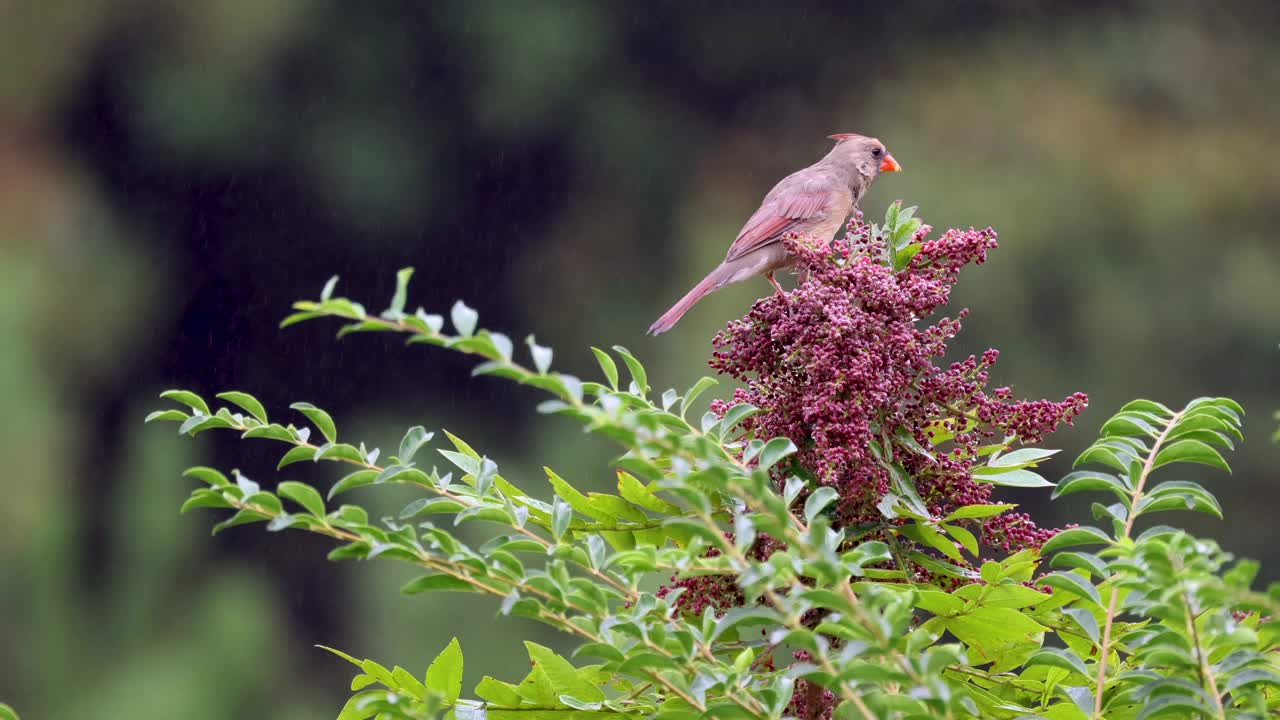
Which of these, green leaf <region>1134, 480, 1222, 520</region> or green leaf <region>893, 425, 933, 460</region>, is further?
green leaf <region>893, 425, 933, 460</region>

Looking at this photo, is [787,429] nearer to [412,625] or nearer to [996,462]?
[996,462]

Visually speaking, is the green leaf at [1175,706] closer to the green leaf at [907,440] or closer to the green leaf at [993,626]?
the green leaf at [993,626]

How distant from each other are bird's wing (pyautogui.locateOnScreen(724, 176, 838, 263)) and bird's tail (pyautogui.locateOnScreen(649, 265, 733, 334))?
4 cm

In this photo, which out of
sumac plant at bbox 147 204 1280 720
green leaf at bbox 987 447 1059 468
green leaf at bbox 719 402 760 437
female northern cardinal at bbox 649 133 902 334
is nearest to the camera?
sumac plant at bbox 147 204 1280 720

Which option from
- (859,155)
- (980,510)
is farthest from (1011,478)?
(859,155)

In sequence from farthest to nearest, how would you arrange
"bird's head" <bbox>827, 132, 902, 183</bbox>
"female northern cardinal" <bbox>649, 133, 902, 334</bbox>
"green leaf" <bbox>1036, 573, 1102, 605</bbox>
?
"bird's head" <bbox>827, 132, 902, 183</bbox>
"female northern cardinal" <bbox>649, 133, 902, 334</bbox>
"green leaf" <bbox>1036, 573, 1102, 605</bbox>

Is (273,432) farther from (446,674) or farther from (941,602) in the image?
(941,602)

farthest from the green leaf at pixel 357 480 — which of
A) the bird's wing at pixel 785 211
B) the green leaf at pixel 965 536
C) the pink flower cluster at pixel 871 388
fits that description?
the bird's wing at pixel 785 211

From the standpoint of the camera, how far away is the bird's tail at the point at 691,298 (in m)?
1.69

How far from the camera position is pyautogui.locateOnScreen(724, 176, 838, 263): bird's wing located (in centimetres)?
192

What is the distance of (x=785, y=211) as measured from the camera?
199 cm

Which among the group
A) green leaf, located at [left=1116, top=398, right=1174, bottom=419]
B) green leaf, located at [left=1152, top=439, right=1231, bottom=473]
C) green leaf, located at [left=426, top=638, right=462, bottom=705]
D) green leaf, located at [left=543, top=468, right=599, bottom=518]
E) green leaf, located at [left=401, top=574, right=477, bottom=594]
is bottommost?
green leaf, located at [left=426, top=638, right=462, bottom=705]

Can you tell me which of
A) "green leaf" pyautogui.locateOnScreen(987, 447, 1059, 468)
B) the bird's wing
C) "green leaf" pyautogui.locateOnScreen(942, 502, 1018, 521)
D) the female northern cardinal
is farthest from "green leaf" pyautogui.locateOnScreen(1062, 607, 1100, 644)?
the bird's wing

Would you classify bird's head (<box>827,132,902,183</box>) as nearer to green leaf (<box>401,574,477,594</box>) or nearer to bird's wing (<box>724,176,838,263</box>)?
bird's wing (<box>724,176,838,263</box>)
